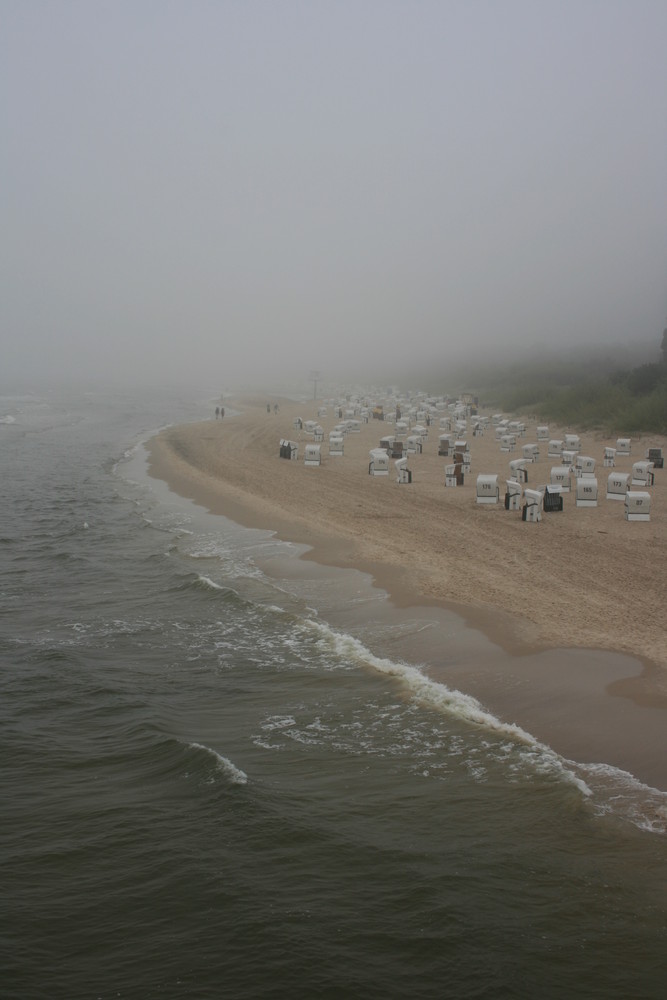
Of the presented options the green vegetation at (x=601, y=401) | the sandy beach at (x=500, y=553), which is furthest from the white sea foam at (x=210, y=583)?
the green vegetation at (x=601, y=401)

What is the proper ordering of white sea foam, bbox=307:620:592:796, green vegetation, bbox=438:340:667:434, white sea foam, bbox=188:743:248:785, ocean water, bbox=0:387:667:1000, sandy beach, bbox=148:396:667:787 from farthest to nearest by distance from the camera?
green vegetation, bbox=438:340:667:434
sandy beach, bbox=148:396:667:787
white sea foam, bbox=307:620:592:796
white sea foam, bbox=188:743:248:785
ocean water, bbox=0:387:667:1000

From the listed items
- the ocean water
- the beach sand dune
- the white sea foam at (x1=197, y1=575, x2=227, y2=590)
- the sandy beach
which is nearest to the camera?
the ocean water

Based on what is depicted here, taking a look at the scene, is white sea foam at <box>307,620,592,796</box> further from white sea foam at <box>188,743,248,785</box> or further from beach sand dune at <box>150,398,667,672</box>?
white sea foam at <box>188,743,248,785</box>

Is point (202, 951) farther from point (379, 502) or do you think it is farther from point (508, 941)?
point (379, 502)

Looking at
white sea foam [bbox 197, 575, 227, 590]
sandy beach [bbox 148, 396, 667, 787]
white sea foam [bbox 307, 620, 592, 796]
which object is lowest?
white sea foam [bbox 307, 620, 592, 796]

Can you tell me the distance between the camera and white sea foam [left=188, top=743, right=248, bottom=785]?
834 cm

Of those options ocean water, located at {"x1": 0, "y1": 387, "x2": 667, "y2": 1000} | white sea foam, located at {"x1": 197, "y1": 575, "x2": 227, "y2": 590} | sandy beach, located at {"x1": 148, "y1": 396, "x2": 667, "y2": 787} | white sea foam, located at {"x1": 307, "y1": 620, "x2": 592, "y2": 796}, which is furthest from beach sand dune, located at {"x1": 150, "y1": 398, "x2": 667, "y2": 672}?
white sea foam, located at {"x1": 197, "y1": 575, "x2": 227, "y2": 590}

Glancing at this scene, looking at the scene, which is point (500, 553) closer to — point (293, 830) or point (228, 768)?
point (228, 768)

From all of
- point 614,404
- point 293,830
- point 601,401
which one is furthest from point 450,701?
point 601,401

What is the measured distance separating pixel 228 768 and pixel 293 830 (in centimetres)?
136

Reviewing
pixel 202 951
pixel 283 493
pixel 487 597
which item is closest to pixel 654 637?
pixel 487 597

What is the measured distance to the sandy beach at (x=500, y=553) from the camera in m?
11.1

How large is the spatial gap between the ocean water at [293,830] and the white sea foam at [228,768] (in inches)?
1.0

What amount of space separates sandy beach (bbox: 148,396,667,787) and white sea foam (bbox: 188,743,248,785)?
364 cm
